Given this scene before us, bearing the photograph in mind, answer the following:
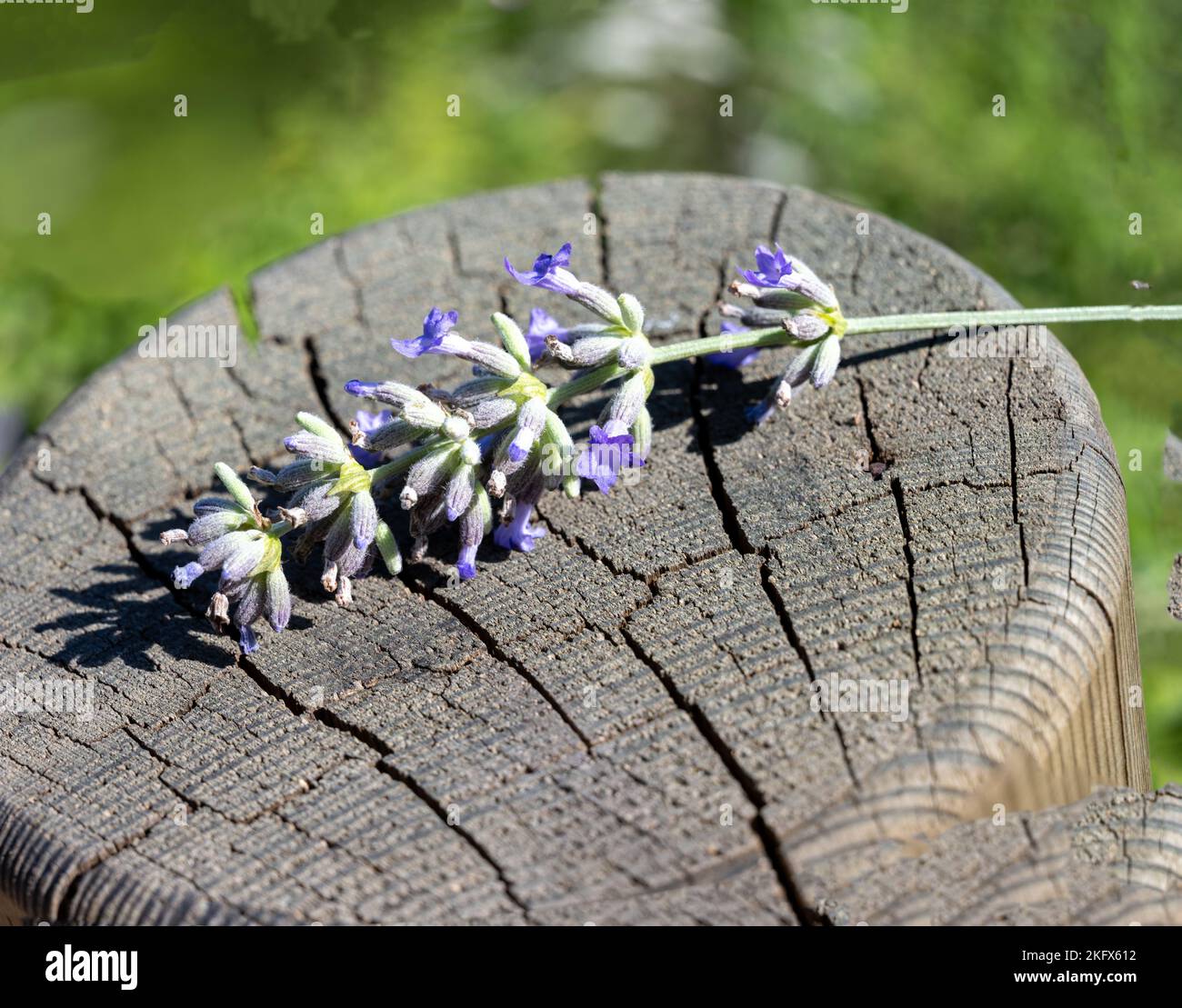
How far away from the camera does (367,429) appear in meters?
2.42

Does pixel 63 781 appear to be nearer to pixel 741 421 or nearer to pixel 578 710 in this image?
pixel 578 710

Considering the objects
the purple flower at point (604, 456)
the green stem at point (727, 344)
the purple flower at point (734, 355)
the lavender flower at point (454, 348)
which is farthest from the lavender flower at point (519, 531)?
the purple flower at point (734, 355)

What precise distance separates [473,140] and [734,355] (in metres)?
3.57

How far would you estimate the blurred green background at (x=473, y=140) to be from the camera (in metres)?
5.05

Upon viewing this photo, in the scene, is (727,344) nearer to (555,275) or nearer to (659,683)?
(555,275)

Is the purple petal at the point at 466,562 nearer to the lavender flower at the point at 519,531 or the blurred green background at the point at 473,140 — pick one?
the lavender flower at the point at 519,531

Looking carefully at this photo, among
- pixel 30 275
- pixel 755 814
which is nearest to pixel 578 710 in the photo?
pixel 755 814

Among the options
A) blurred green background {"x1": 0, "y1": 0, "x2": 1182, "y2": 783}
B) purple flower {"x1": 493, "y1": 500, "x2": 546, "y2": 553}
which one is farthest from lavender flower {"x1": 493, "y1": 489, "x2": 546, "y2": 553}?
blurred green background {"x1": 0, "y1": 0, "x2": 1182, "y2": 783}

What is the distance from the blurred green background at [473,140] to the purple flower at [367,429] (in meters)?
2.79

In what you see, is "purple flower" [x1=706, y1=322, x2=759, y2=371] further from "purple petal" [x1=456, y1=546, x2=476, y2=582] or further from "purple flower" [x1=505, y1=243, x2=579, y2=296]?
"purple petal" [x1=456, y1=546, x2=476, y2=582]

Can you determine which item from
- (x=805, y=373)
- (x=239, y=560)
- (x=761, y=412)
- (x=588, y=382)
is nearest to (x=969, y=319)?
(x=805, y=373)

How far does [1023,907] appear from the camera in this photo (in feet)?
6.04
